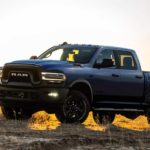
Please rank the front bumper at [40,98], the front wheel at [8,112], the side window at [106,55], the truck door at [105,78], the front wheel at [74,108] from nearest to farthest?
the front bumper at [40,98], the front wheel at [74,108], the truck door at [105,78], the side window at [106,55], the front wheel at [8,112]

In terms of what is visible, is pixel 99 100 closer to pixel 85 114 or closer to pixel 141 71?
pixel 85 114

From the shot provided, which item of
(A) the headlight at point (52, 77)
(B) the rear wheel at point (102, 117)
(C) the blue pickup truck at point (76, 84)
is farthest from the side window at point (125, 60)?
(A) the headlight at point (52, 77)

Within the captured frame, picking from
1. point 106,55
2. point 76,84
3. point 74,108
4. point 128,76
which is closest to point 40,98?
point 74,108

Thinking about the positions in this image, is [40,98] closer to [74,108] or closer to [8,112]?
[74,108]

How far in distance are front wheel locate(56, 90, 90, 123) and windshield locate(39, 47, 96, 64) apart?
0.93m

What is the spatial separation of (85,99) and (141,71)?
98.3 inches

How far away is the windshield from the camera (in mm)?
12838

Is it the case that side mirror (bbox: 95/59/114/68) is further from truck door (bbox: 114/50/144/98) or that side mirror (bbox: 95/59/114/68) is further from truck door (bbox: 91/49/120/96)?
truck door (bbox: 114/50/144/98)

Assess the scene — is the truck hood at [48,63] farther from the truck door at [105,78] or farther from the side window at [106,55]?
the side window at [106,55]

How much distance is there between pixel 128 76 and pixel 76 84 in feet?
6.22

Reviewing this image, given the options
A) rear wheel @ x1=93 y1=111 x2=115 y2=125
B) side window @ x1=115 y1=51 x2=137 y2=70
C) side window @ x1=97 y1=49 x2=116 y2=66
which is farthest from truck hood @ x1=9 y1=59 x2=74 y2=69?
rear wheel @ x1=93 y1=111 x2=115 y2=125

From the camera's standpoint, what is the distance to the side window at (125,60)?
13.6 meters

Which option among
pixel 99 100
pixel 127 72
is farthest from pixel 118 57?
pixel 99 100

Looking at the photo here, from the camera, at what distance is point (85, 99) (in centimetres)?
1230
